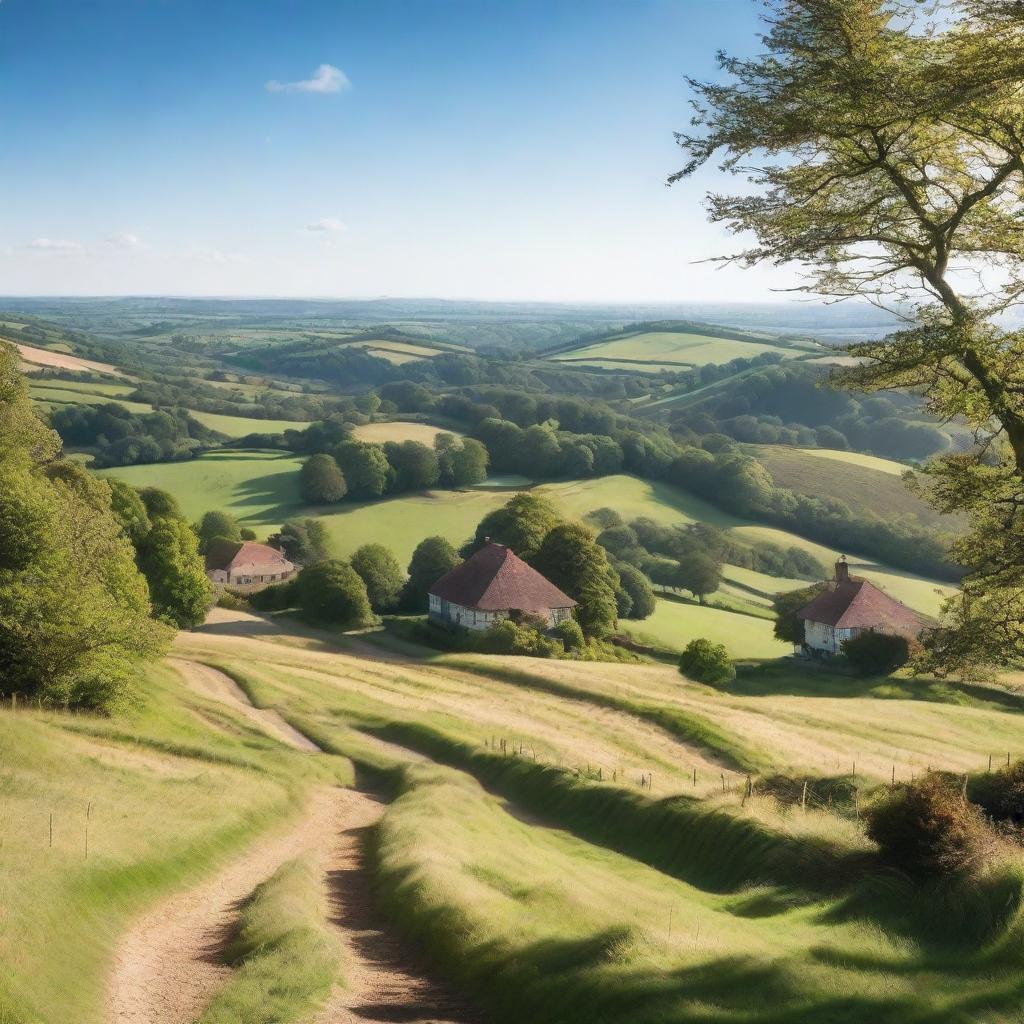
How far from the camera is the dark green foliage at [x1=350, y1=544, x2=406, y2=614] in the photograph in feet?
304

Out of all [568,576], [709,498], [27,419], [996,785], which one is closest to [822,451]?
[709,498]

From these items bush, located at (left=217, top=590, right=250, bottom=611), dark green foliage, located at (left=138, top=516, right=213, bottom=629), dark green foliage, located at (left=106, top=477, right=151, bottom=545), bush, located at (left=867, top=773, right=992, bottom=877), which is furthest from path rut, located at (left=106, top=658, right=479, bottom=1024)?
bush, located at (left=217, top=590, right=250, bottom=611)

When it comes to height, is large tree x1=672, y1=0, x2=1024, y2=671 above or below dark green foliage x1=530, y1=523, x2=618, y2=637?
above

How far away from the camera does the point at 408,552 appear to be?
4338 inches

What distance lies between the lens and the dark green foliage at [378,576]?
304 ft

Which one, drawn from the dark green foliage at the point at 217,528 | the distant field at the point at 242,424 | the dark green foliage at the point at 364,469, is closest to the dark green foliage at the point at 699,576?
the dark green foliage at the point at 364,469

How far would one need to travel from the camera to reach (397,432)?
165m

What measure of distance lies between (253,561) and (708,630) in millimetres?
47041

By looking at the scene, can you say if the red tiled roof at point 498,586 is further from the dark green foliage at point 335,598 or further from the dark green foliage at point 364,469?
the dark green foliage at point 364,469

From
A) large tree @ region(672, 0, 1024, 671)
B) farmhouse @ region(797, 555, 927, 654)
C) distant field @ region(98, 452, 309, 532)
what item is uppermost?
large tree @ region(672, 0, 1024, 671)

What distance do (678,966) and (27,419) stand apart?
57155 millimetres

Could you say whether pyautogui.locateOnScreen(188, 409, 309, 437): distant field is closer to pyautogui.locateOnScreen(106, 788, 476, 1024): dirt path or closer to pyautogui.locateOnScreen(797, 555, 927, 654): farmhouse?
pyautogui.locateOnScreen(797, 555, 927, 654): farmhouse

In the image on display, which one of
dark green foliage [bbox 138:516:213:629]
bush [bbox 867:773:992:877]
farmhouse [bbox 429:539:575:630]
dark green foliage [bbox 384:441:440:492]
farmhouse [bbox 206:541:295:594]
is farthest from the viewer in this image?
dark green foliage [bbox 384:441:440:492]

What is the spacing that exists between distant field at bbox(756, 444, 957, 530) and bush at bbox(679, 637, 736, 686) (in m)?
75.5
